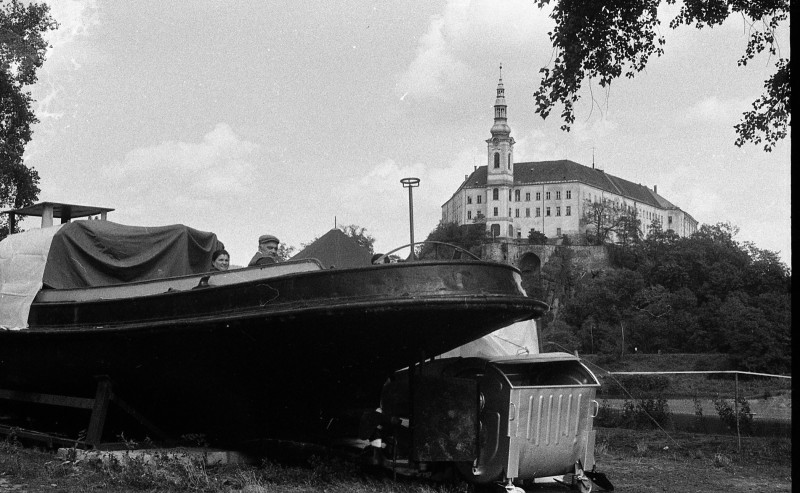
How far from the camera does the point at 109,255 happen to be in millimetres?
10750

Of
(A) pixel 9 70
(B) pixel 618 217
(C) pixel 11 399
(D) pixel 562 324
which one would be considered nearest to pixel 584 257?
(B) pixel 618 217

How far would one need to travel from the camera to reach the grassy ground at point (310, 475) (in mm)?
7730

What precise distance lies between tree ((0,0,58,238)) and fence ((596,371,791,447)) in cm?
1772

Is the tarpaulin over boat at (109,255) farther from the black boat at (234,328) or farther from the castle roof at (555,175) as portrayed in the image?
the castle roof at (555,175)

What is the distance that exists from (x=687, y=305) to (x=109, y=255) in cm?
7625

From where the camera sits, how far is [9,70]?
25.7 metres

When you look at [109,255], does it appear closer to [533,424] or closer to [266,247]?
[266,247]

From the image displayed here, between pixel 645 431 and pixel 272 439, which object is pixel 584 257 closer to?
pixel 645 431

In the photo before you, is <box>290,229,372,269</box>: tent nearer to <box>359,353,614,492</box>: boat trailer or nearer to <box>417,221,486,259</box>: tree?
<box>359,353,614,492</box>: boat trailer

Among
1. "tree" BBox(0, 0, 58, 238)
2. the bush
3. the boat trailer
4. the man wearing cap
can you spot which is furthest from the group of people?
"tree" BBox(0, 0, 58, 238)

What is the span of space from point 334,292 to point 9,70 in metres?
21.4

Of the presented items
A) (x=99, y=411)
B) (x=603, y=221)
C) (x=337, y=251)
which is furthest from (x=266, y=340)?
(x=603, y=221)

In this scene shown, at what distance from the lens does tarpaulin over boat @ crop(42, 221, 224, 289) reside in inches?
419

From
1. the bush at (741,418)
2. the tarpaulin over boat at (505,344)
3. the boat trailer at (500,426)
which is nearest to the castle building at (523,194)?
the bush at (741,418)
